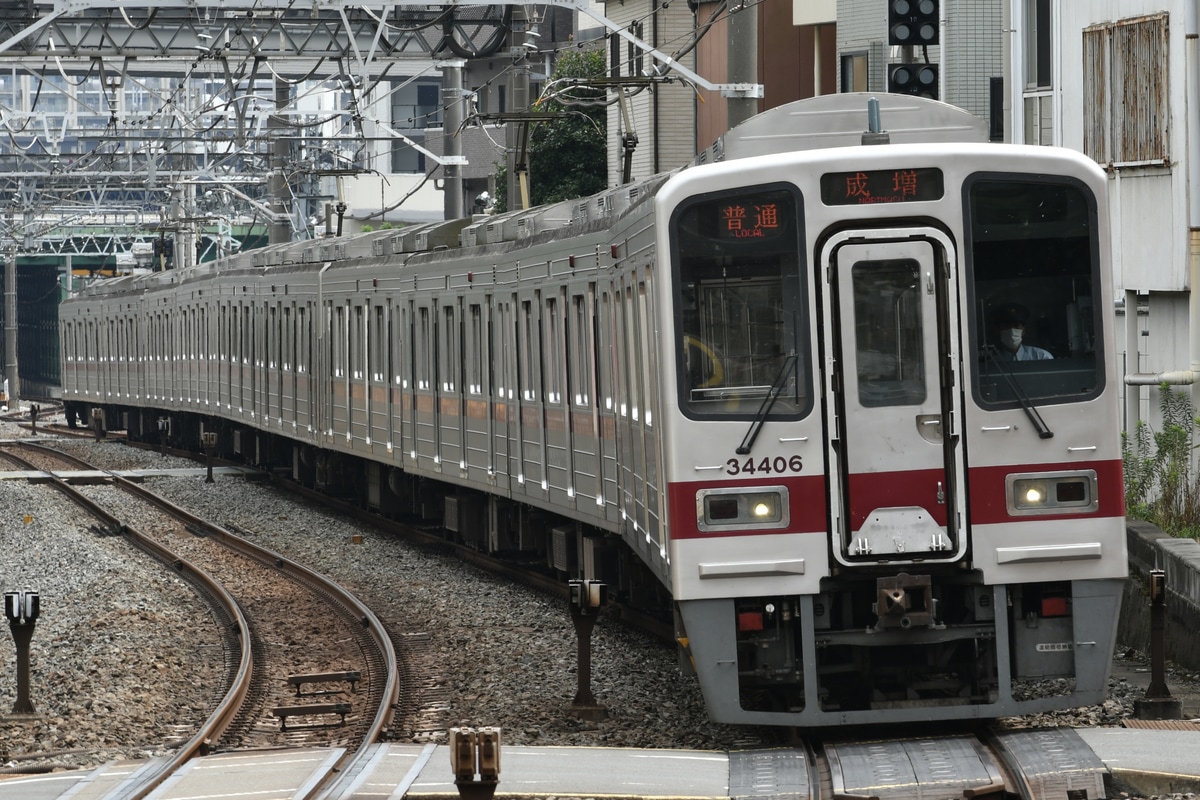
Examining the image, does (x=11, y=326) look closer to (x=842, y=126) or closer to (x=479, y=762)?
(x=842, y=126)

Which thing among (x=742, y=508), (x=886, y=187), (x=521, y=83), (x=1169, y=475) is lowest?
(x=1169, y=475)

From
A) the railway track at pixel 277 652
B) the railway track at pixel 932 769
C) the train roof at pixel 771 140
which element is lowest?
the railway track at pixel 277 652

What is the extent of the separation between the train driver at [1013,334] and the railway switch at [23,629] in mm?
4893

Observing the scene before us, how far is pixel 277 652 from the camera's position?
12234 millimetres

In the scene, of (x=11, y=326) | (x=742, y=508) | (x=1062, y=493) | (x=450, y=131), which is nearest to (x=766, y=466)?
(x=742, y=508)

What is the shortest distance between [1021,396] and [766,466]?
3.47 ft

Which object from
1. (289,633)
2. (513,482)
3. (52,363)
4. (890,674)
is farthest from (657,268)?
(52,363)

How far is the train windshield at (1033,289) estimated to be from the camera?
7.81m

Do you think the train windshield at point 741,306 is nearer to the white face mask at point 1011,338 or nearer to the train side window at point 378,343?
the white face mask at point 1011,338

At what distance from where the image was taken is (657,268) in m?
7.99

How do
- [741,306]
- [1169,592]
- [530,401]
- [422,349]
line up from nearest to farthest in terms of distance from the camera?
1. [741,306]
2. [1169,592]
3. [530,401]
4. [422,349]

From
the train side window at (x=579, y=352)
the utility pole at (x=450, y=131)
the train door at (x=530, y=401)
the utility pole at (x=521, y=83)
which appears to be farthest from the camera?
the utility pole at (x=450, y=131)

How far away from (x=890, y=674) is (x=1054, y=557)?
0.81 meters

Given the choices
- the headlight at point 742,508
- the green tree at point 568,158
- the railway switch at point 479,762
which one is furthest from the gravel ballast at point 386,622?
the green tree at point 568,158
